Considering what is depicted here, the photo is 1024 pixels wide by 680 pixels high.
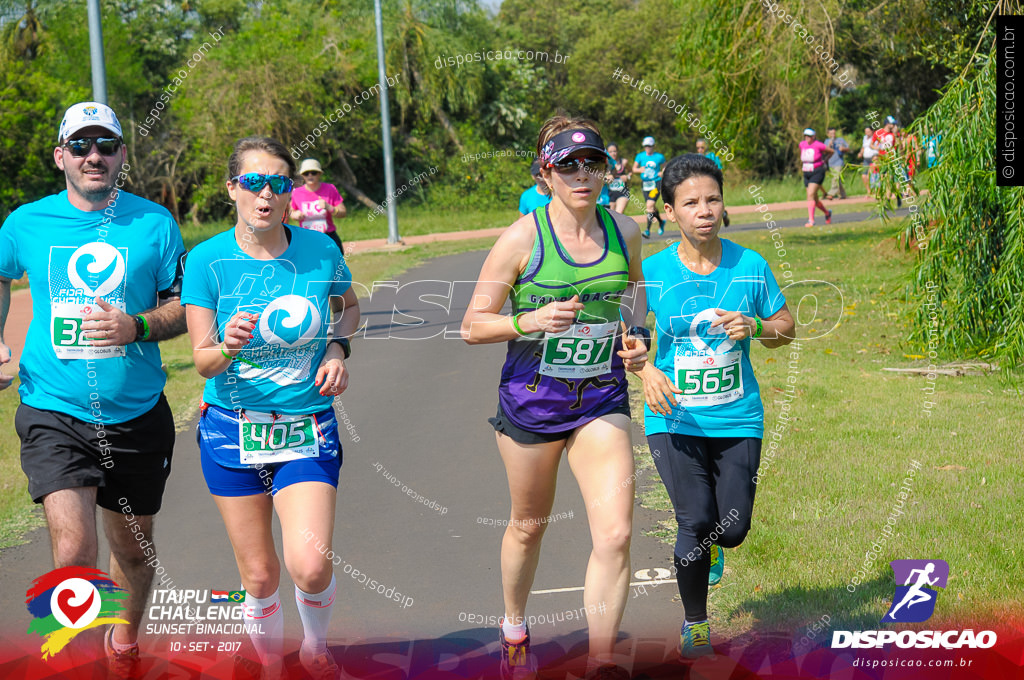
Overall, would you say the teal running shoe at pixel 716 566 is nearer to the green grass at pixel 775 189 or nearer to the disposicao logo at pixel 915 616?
the disposicao logo at pixel 915 616

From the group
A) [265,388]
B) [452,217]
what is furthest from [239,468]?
[452,217]

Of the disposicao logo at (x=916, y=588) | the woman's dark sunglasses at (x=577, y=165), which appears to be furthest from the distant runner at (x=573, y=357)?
the disposicao logo at (x=916, y=588)

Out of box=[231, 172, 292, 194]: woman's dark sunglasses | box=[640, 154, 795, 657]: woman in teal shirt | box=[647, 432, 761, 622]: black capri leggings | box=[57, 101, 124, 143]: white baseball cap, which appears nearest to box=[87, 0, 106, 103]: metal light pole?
box=[57, 101, 124, 143]: white baseball cap

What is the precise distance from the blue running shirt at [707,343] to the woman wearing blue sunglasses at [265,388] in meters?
1.34

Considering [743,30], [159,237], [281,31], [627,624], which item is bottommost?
[627,624]

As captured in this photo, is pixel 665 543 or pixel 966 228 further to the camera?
pixel 966 228

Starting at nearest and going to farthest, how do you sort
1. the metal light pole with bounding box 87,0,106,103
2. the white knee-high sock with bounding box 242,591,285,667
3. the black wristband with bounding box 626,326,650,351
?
the white knee-high sock with bounding box 242,591,285,667
the black wristband with bounding box 626,326,650,351
the metal light pole with bounding box 87,0,106,103

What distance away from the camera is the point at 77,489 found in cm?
378

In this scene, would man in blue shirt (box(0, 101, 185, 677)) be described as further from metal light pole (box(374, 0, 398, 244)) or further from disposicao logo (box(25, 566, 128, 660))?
metal light pole (box(374, 0, 398, 244))

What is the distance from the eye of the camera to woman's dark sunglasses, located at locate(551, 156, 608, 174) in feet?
12.9

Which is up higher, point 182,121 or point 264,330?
point 182,121

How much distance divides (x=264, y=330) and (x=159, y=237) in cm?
67

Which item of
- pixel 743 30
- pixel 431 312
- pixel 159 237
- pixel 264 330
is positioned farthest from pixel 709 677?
pixel 743 30

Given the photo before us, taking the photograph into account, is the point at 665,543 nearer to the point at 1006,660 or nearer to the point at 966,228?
the point at 1006,660
